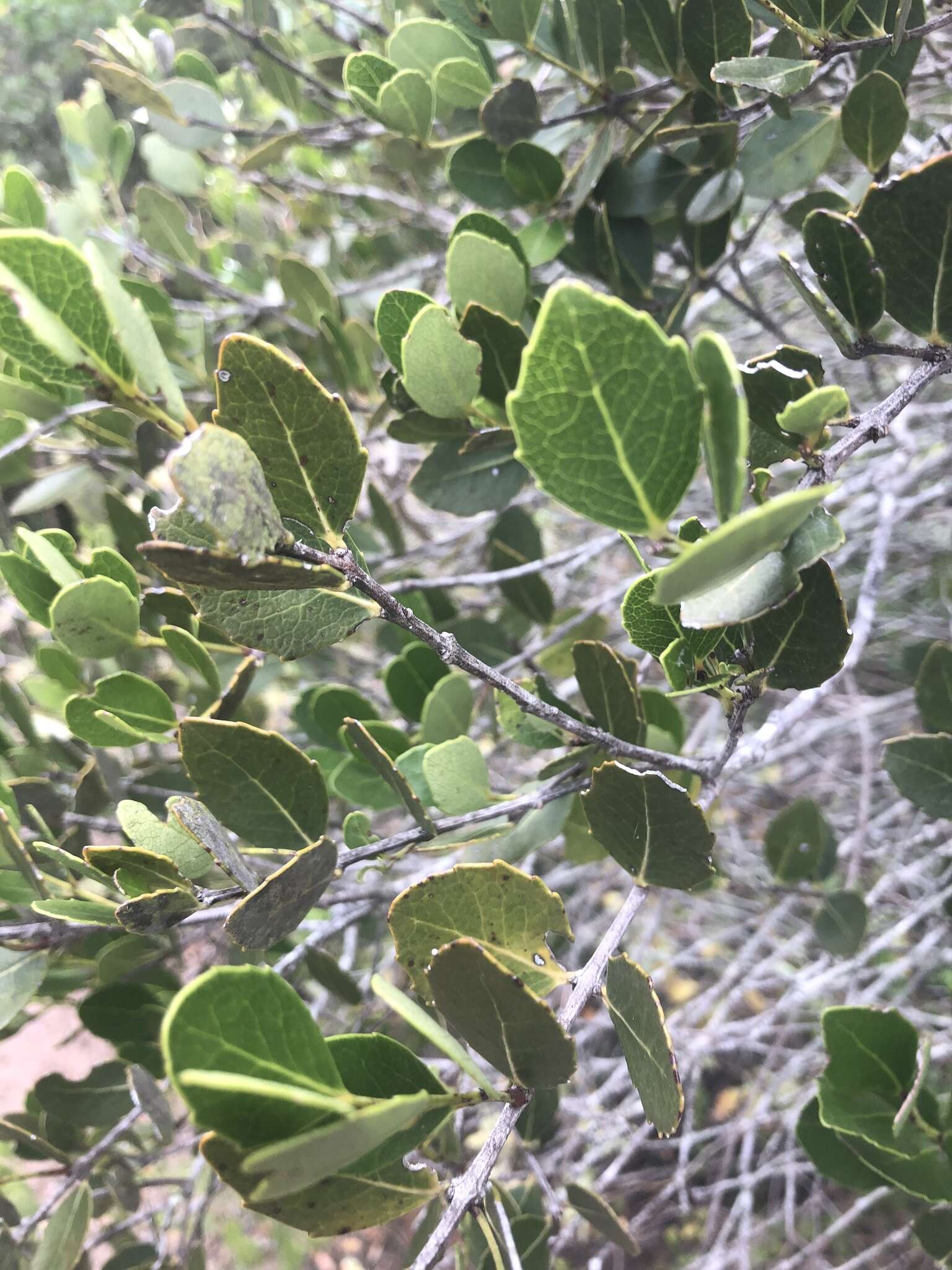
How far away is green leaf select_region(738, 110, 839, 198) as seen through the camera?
0.79 meters

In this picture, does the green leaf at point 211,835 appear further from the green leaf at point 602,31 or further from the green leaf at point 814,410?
the green leaf at point 602,31

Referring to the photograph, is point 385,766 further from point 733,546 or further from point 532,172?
point 532,172

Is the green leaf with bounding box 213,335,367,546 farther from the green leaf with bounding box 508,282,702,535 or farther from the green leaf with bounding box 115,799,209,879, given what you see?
the green leaf with bounding box 115,799,209,879

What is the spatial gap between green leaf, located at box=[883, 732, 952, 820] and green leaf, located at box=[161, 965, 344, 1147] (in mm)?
623

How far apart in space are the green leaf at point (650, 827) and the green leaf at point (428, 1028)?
181 millimetres

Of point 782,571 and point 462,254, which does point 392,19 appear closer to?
point 462,254

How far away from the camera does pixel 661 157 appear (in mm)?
813

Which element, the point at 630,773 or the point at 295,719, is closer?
the point at 630,773

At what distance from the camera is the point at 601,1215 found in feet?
2.41

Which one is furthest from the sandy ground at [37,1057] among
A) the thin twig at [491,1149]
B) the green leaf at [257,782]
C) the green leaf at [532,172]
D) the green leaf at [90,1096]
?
the green leaf at [532,172]

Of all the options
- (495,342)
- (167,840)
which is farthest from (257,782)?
(495,342)

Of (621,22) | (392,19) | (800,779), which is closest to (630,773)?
(621,22)

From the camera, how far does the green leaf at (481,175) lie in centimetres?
89

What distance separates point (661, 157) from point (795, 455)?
1.56 ft
